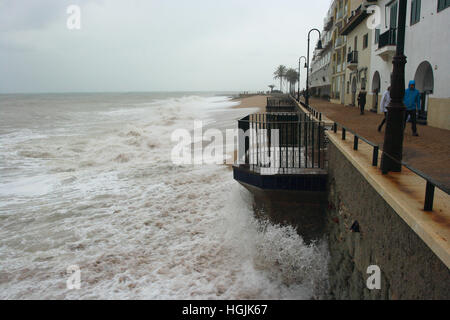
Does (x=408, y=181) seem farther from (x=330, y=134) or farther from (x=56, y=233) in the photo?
(x=56, y=233)

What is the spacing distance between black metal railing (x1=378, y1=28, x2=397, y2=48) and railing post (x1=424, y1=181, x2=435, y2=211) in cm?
→ 1657

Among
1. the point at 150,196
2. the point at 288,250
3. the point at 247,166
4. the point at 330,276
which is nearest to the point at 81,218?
the point at 150,196

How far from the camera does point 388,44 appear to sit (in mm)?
16562

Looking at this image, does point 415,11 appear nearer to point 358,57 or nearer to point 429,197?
point 358,57

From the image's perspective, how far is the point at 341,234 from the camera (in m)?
5.52

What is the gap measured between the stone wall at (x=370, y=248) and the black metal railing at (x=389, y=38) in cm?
1303

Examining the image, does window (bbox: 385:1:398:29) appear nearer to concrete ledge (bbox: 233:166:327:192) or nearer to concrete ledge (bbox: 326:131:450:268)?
concrete ledge (bbox: 233:166:327:192)

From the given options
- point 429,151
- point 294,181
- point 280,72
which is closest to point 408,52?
point 429,151

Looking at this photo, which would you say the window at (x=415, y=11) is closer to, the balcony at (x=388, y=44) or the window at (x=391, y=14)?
the balcony at (x=388, y=44)

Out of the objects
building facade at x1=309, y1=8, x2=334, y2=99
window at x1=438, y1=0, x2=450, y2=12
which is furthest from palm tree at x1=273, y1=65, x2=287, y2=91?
window at x1=438, y1=0, x2=450, y2=12

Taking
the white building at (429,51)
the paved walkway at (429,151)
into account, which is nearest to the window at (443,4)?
the white building at (429,51)

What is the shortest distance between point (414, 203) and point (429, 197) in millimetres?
331

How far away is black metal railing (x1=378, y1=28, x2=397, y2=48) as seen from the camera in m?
16.4
